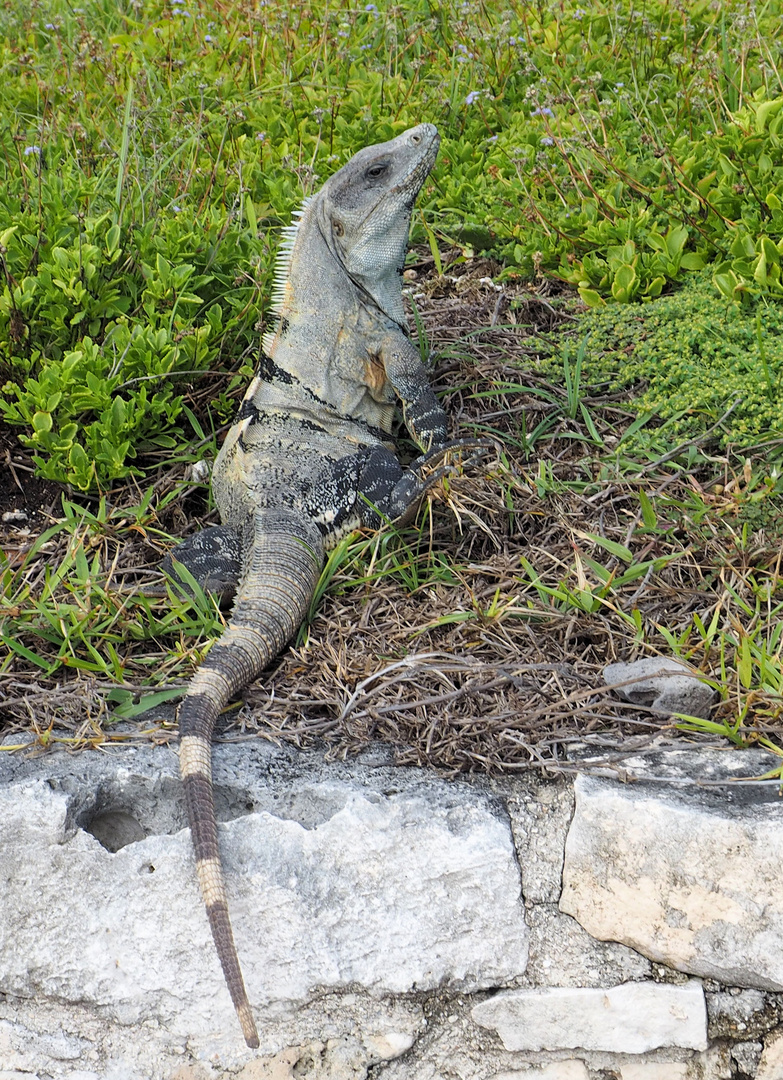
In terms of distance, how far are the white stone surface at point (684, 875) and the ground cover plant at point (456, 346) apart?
0.83 ft

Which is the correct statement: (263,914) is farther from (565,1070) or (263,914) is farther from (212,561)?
(212,561)

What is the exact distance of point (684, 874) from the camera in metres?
2.40

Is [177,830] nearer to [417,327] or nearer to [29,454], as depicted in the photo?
[29,454]

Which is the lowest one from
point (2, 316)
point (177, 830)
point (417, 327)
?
point (177, 830)

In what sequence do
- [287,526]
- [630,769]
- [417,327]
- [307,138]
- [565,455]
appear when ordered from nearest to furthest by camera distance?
[630,769] → [287,526] → [565,455] → [417,327] → [307,138]

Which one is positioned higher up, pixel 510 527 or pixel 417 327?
pixel 417 327

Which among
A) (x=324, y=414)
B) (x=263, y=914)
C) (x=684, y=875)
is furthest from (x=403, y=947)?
(x=324, y=414)

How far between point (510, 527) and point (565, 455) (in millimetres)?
440

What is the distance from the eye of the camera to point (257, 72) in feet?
18.0

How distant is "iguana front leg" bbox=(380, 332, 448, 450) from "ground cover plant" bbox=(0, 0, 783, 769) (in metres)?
0.23

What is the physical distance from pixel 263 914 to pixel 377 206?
100 inches

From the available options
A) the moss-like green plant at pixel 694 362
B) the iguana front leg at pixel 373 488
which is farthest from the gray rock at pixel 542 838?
the moss-like green plant at pixel 694 362

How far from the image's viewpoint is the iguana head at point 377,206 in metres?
3.84

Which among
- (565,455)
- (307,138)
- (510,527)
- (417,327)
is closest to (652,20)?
A: (307,138)
